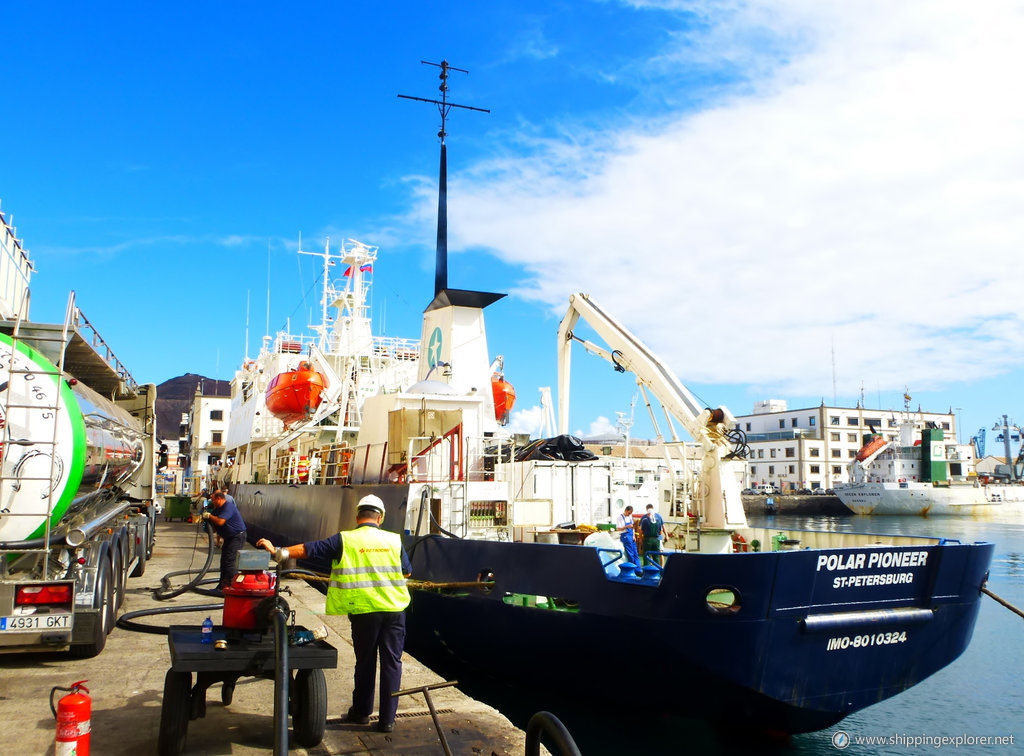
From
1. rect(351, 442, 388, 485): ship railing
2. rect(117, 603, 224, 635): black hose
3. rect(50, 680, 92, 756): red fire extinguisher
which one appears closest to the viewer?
rect(50, 680, 92, 756): red fire extinguisher

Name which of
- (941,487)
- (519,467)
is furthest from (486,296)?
(941,487)

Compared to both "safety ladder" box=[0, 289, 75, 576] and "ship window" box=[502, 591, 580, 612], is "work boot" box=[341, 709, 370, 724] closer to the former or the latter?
"safety ladder" box=[0, 289, 75, 576]

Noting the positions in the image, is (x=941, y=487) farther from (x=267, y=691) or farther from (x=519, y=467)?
(x=267, y=691)

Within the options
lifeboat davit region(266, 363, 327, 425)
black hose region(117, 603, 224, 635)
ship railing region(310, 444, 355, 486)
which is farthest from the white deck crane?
lifeboat davit region(266, 363, 327, 425)

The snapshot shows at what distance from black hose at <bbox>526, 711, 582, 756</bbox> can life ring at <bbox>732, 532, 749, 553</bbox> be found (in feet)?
29.3

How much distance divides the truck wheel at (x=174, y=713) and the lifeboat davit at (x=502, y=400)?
54.6ft

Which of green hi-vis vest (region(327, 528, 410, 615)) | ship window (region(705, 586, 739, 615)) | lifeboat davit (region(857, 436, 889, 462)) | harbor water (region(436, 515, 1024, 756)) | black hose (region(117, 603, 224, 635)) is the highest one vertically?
lifeboat davit (region(857, 436, 889, 462))

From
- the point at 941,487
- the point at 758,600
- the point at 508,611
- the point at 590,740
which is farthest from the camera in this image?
the point at 941,487

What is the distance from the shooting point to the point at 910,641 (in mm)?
8523

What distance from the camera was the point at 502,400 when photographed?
21906 millimetres

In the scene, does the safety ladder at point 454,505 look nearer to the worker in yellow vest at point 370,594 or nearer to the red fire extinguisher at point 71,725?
the worker in yellow vest at point 370,594

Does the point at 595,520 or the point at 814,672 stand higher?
the point at 595,520

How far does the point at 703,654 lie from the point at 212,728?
15.4 ft

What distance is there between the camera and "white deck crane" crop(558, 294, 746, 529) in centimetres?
1238
